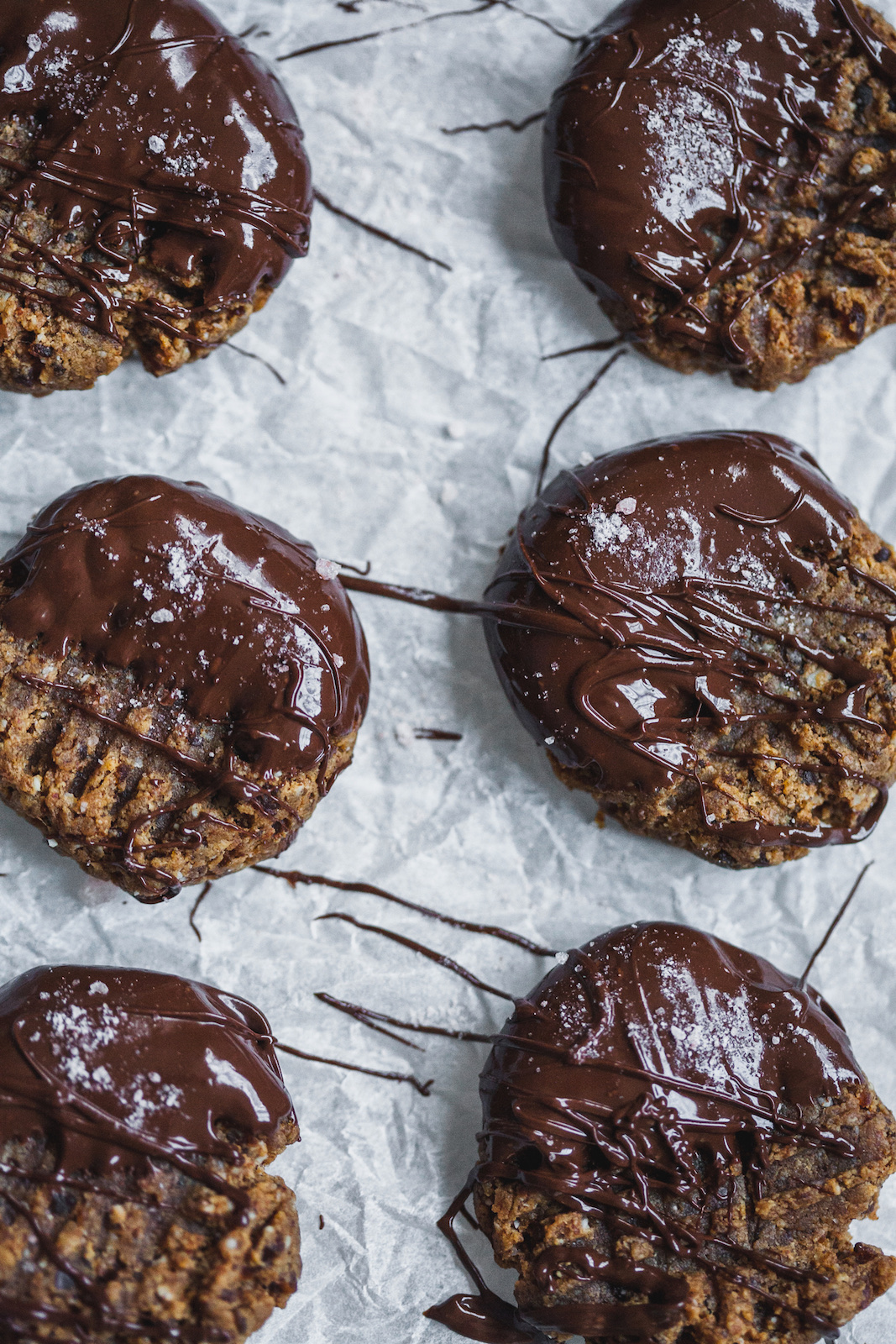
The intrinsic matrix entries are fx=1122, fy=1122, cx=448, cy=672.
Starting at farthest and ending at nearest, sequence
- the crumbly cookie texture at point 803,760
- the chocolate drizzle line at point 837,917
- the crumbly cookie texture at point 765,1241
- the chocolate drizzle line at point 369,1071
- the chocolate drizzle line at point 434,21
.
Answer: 1. the chocolate drizzle line at point 434,21
2. the chocolate drizzle line at point 837,917
3. the chocolate drizzle line at point 369,1071
4. the crumbly cookie texture at point 803,760
5. the crumbly cookie texture at point 765,1241

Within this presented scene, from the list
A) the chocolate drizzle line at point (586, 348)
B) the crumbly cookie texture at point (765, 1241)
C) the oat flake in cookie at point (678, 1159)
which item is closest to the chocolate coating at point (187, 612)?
the oat flake in cookie at point (678, 1159)

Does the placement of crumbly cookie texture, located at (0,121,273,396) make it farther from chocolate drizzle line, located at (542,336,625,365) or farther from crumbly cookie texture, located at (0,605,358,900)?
Answer: chocolate drizzle line, located at (542,336,625,365)

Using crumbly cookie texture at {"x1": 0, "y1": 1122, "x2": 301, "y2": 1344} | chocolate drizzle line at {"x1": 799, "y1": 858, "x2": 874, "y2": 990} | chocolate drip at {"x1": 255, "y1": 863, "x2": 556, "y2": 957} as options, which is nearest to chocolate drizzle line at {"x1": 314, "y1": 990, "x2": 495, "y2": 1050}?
chocolate drip at {"x1": 255, "y1": 863, "x2": 556, "y2": 957}

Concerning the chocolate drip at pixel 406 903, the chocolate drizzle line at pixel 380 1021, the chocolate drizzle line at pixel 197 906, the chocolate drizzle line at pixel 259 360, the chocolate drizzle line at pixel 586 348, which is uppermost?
the chocolate drizzle line at pixel 586 348

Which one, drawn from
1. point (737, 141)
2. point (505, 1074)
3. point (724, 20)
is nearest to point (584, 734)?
point (505, 1074)

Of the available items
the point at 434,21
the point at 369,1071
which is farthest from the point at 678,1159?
the point at 434,21

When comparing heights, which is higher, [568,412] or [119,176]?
[119,176]

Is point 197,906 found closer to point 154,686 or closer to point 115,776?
point 115,776

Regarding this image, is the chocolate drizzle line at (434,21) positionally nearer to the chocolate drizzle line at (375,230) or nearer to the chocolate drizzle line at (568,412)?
the chocolate drizzle line at (375,230)
